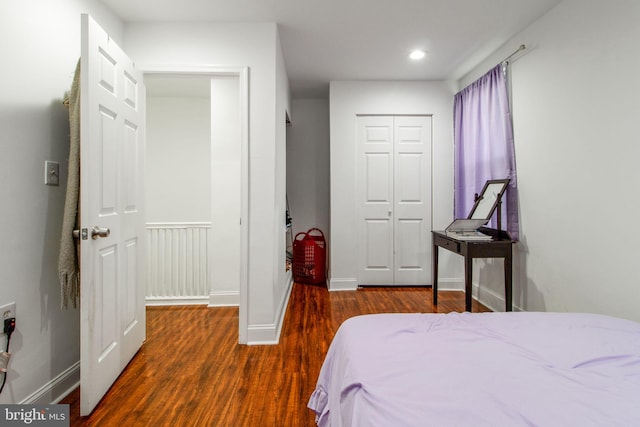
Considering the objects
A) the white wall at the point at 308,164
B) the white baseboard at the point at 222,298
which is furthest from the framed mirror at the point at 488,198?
the white baseboard at the point at 222,298

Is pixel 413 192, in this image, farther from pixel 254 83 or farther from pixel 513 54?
pixel 254 83

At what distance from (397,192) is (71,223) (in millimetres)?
3194

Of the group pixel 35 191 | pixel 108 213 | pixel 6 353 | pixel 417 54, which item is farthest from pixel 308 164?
pixel 6 353

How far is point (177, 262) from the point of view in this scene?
325 cm

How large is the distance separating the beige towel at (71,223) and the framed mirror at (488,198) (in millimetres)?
2989

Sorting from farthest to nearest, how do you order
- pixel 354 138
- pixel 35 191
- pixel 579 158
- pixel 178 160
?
pixel 354 138 < pixel 178 160 < pixel 579 158 < pixel 35 191

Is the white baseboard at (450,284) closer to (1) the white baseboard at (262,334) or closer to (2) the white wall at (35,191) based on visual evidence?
(1) the white baseboard at (262,334)

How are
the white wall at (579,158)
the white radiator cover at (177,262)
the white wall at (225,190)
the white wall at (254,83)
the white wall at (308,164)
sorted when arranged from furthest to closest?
the white wall at (308,164) < the white radiator cover at (177,262) < the white wall at (225,190) < the white wall at (254,83) < the white wall at (579,158)

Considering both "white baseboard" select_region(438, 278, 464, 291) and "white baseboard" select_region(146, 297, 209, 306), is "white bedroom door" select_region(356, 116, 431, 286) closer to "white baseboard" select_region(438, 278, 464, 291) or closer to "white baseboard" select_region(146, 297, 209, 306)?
"white baseboard" select_region(438, 278, 464, 291)

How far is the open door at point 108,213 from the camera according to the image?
5.05 feet

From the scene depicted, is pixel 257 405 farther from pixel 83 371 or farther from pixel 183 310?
pixel 183 310

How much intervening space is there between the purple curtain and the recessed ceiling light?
25.4 inches

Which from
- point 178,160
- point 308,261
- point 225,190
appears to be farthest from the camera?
point 308,261

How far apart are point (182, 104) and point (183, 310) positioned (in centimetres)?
228
